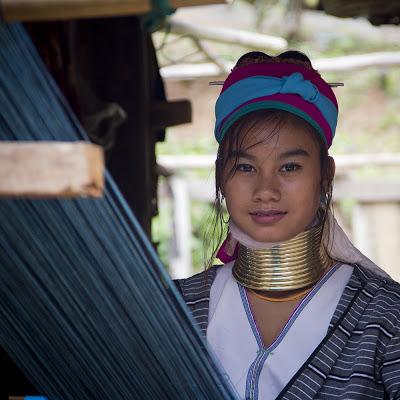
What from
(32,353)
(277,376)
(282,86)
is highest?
(282,86)

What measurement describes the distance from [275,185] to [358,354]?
501 mm

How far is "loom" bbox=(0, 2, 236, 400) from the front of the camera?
1.56 metres

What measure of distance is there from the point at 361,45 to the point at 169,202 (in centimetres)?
460

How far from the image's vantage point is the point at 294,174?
7.79ft

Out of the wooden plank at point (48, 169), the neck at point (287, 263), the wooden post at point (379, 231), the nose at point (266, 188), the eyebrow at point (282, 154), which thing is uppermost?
the wooden plank at point (48, 169)

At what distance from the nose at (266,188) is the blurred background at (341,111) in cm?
137

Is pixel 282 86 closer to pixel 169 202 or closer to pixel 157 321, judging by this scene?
→ pixel 157 321

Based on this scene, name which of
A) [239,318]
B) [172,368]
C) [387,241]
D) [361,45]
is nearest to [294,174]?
[239,318]

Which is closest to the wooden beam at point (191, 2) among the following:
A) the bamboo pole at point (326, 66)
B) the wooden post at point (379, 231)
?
the bamboo pole at point (326, 66)

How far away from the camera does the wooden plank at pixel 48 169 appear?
1.17 metres

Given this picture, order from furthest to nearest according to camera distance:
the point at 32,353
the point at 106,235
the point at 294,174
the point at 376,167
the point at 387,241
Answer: the point at 376,167
the point at 387,241
the point at 294,174
the point at 32,353
the point at 106,235

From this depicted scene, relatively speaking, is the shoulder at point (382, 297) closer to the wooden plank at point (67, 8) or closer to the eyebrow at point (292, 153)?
the eyebrow at point (292, 153)

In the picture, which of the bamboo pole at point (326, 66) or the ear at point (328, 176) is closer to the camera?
the ear at point (328, 176)

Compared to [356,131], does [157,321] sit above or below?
above
